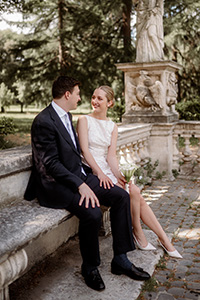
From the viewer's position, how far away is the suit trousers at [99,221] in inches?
111

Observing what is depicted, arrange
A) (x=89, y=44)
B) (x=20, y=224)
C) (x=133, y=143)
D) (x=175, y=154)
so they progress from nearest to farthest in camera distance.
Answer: (x=20, y=224)
(x=133, y=143)
(x=175, y=154)
(x=89, y=44)

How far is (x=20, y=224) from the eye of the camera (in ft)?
8.20

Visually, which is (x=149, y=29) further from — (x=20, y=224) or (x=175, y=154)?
(x=20, y=224)

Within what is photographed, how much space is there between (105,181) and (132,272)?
0.82 meters

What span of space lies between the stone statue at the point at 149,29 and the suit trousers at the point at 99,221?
4.37m

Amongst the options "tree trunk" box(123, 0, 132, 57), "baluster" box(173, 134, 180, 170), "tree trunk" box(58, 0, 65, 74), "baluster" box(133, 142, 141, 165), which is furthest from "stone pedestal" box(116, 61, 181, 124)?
"tree trunk" box(58, 0, 65, 74)

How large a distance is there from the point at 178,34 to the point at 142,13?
8.49 m

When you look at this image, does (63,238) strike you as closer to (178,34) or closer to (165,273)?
(165,273)

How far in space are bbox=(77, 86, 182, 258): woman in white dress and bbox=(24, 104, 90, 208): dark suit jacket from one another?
1.80ft

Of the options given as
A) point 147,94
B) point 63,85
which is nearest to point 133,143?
point 147,94

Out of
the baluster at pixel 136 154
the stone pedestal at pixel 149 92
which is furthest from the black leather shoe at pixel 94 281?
the stone pedestal at pixel 149 92

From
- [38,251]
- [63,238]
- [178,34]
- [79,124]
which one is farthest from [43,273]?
[178,34]

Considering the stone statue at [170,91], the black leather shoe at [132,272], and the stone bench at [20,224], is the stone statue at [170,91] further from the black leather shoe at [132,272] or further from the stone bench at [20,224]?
the black leather shoe at [132,272]

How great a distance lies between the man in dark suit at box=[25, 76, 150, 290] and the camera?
9.35 feet
